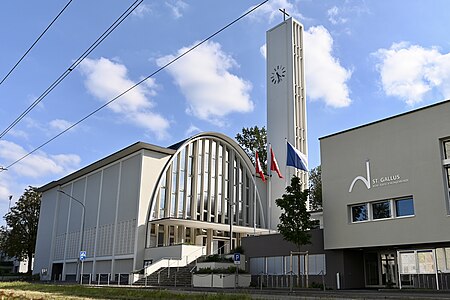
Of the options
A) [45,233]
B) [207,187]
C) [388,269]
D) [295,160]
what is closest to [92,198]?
[207,187]

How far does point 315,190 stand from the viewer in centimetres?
6134

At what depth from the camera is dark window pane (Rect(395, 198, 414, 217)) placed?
24359mm

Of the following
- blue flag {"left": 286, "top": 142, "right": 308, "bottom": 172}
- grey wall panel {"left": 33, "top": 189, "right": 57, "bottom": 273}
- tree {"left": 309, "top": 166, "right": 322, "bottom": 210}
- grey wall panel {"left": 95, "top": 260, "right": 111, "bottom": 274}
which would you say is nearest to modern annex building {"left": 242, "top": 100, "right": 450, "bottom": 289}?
Answer: blue flag {"left": 286, "top": 142, "right": 308, "bottom": 172}

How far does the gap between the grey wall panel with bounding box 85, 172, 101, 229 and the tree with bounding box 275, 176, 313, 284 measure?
Answer: 27.3m

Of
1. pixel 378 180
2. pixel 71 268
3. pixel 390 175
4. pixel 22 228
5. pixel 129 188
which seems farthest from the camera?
pixel 22 228

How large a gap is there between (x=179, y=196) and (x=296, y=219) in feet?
66.2

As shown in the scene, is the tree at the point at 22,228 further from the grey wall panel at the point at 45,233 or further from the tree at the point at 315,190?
the tree at the point at 315,190

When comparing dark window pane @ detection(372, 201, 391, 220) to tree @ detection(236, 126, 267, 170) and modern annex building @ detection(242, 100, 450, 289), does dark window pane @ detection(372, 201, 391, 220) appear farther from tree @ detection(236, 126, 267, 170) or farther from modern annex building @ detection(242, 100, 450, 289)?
tree @ detection(236, 126, 267, 170)

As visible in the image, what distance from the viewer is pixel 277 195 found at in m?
50.4

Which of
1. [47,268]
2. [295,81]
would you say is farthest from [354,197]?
[47,268]

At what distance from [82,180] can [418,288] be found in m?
40.8

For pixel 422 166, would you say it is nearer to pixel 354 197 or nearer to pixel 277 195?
pixel 354 197

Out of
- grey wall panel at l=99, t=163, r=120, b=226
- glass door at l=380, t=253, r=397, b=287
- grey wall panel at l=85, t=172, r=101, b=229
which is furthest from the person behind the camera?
grey wall panel at l=85, t=172, r=101, b=229

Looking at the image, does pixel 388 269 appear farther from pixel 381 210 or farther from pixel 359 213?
pixel 381 210
